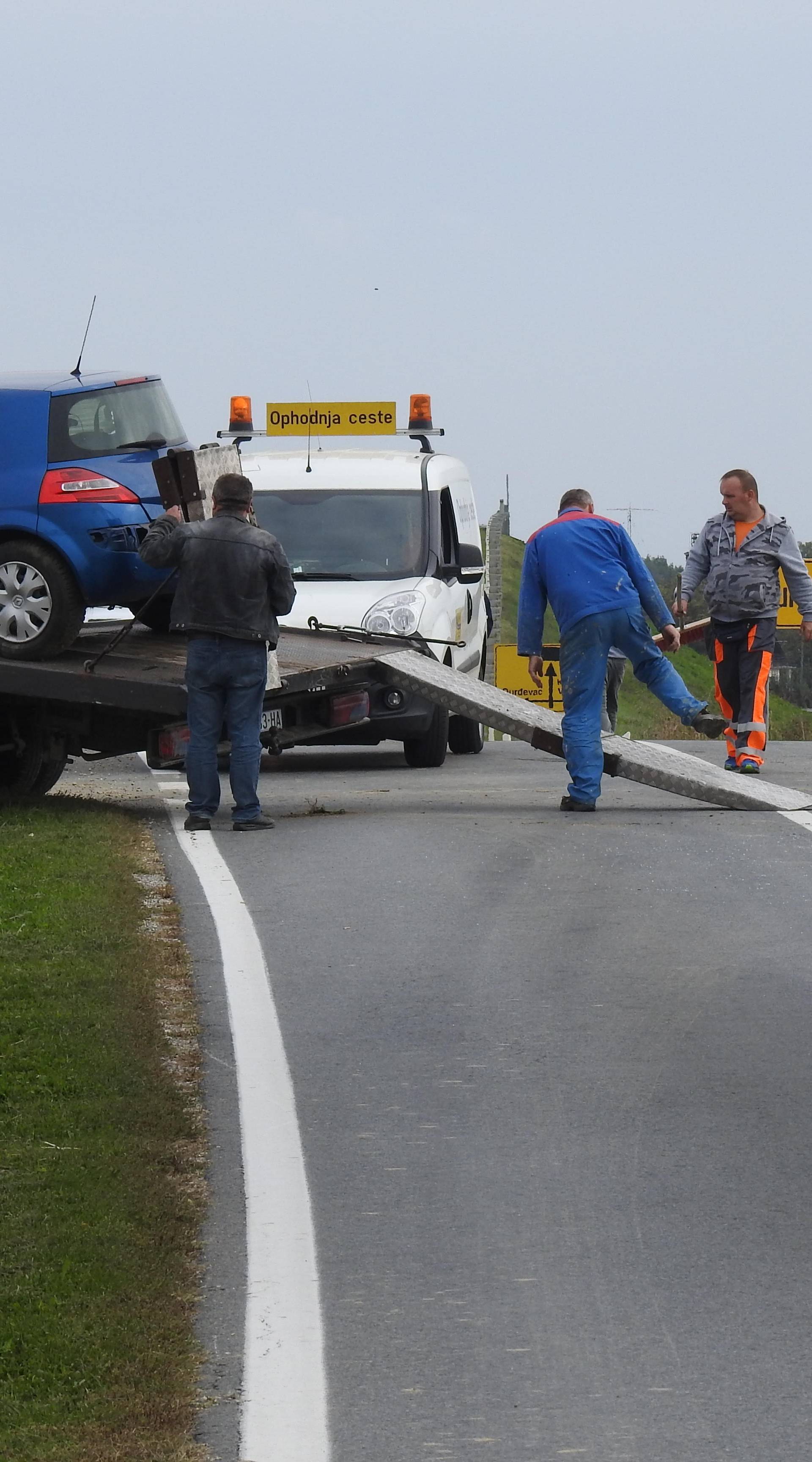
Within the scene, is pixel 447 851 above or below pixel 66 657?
below

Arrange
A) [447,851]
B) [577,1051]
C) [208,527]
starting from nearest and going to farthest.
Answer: [577,1051] → [447,851] → [208,527]

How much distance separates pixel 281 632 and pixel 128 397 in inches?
113

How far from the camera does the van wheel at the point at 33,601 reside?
37.4ft

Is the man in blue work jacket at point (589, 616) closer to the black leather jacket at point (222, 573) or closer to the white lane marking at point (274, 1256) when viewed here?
the black leather jacket at point (222, 573)

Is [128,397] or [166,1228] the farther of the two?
[128,397]

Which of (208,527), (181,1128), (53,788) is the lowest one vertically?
(53,788)

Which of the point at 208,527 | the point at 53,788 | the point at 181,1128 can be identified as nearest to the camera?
the point at 181,1128

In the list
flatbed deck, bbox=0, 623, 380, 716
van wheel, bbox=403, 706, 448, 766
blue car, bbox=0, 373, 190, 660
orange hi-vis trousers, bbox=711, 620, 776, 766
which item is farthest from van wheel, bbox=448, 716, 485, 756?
blue car, bbox=0, 373, 190, 660

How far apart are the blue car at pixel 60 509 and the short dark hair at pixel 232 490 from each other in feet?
2.00

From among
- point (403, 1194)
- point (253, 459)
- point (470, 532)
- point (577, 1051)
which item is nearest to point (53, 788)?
point (253, 459)

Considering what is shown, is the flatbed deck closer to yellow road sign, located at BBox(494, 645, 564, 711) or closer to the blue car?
the blue car

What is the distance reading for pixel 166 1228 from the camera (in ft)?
15.6

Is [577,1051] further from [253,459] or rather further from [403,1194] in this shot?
[253,459]

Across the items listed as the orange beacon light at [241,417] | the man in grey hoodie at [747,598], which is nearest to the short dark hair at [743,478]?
the man in grey hoodie at [747,598]
